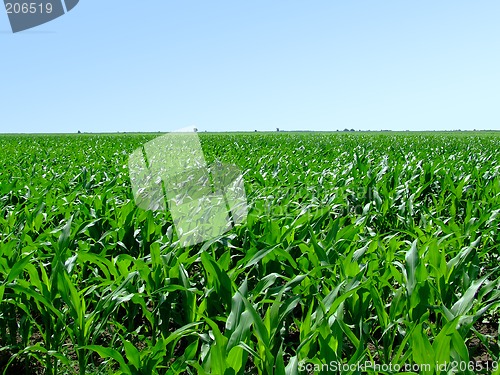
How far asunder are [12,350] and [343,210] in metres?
3.60

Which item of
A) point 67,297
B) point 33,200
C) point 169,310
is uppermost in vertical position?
point 33,200

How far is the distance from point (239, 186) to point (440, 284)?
4248 millimetres

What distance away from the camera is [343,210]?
5.48 metres

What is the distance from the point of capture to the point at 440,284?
270 cm

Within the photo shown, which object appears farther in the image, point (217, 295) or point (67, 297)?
point (217, 295)

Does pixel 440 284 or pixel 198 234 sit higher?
pixel 198 234

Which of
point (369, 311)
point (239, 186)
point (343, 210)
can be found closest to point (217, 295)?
point (369, 311)

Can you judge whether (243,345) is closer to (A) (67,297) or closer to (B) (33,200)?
(A) (67,297)

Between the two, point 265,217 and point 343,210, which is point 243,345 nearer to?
point 265,217

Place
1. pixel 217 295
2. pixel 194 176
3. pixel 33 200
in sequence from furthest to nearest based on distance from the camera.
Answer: pixel 194 176, pixel 33 200, pixel 217 295

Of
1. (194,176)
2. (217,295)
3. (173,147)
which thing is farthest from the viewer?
(173,147)

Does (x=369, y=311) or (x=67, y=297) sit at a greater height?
(x=67, y=297)

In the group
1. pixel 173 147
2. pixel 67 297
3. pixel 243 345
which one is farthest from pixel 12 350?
pixel 173 147

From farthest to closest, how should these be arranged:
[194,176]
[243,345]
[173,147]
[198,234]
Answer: [173,147] < [194,176] < [198,234] < [243,345]
